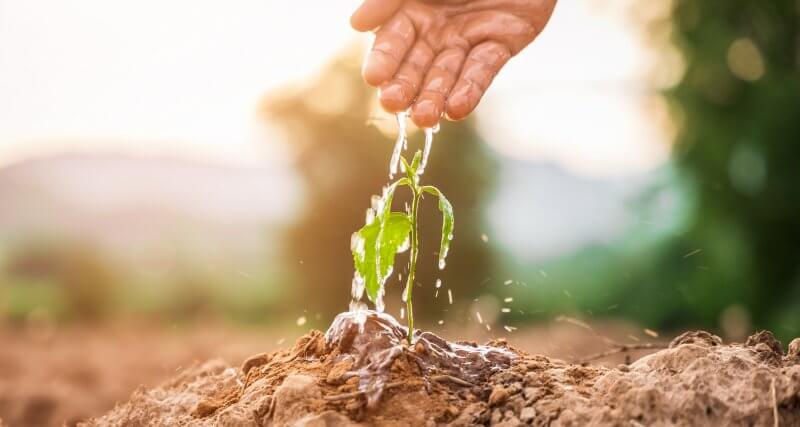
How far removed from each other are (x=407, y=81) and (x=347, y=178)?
415cm

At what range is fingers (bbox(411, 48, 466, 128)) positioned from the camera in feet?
7.43

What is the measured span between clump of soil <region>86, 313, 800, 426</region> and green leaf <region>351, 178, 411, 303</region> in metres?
0.13

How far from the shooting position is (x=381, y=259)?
75.0 inches

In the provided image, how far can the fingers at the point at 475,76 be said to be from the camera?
7.68ft

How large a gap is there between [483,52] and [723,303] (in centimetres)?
612

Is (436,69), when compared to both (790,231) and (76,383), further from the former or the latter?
(790,231)

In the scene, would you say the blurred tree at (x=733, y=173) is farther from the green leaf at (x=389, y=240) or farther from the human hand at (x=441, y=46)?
the green leaf at (x=389, y=240)

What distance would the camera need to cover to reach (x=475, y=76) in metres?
2.43

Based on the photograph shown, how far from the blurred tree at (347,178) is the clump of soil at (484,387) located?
13.4 ft

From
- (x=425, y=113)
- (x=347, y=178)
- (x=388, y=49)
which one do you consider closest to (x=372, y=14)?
(x=388, y=49)

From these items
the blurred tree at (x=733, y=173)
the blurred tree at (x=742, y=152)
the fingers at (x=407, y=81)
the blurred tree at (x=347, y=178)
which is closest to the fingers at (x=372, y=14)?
the fingers at (x=407, y=81)

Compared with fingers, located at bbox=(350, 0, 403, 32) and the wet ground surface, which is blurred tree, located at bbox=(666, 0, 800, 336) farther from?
fingers, located at bbox=(350, 0, 403, 32)

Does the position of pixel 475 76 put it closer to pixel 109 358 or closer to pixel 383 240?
pixel 383 240

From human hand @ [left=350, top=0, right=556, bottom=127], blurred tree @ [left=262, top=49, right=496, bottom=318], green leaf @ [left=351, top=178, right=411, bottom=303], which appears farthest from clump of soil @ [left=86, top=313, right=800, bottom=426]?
blurred tree @ [left=262, top=49, right=496, bottom=318]
